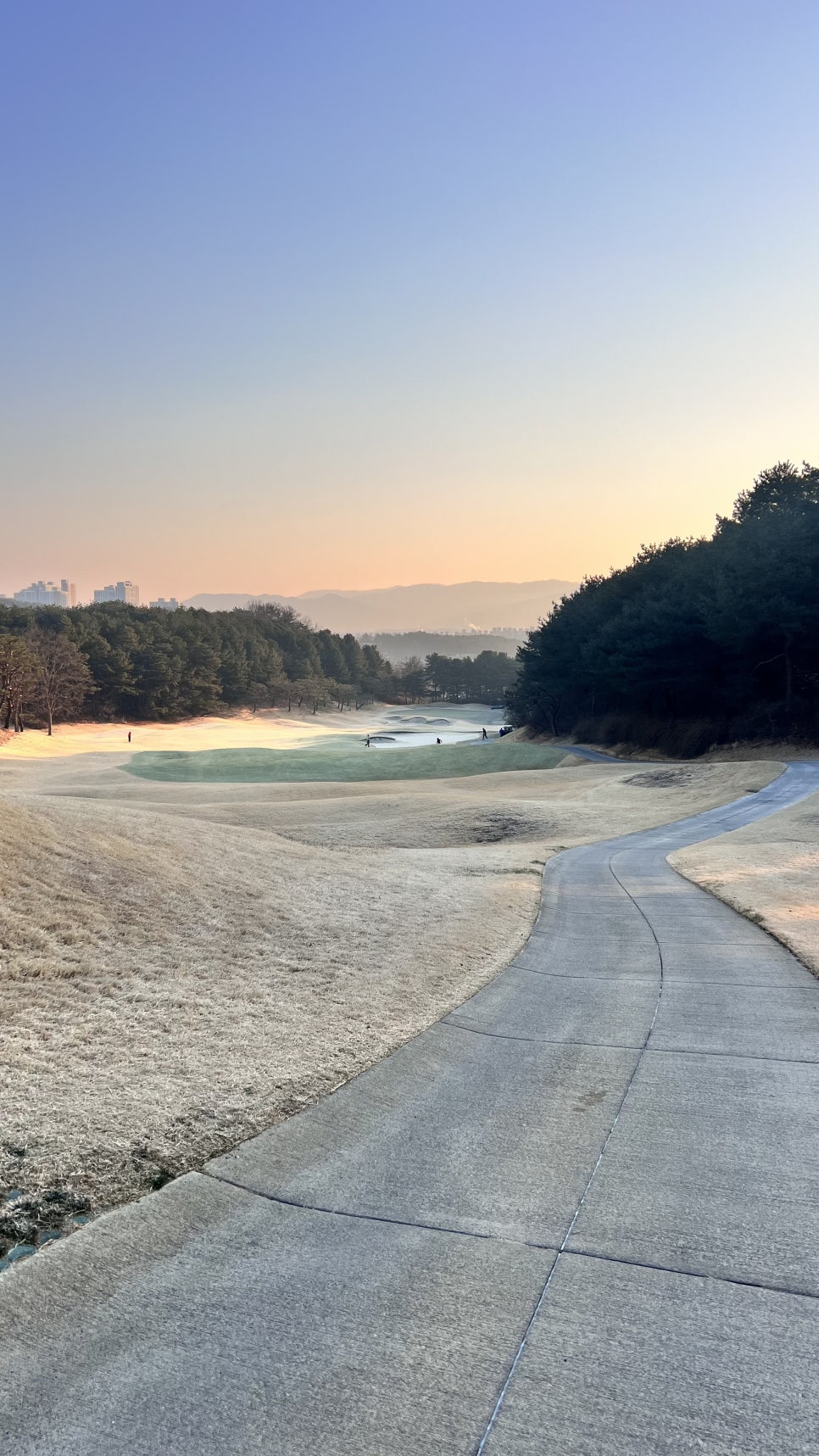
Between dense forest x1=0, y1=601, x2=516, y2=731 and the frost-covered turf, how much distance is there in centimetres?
2672

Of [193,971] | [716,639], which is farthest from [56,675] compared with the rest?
[193,971]

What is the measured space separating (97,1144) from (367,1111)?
1980mm

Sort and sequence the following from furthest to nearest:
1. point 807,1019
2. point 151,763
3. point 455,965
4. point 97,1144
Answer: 1. point 151,763
2. point 455,965
3. point 807,1019
4. point 97,1144

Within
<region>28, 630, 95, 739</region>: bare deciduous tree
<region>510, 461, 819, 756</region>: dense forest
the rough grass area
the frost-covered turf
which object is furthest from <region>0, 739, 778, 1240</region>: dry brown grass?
<region>28, 630, 95, 739</region>: bare deciduous tree

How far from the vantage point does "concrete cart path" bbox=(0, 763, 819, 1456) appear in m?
3.57

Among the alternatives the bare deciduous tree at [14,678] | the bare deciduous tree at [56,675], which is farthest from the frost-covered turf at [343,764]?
the bare deciduous tree at [56,675]

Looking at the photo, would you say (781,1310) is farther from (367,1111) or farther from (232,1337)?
(367,1111)

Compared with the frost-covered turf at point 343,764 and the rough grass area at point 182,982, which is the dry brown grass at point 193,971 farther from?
the frost-covered turf at point 343,764

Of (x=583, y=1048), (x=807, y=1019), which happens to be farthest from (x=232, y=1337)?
(x=807, y=1019)

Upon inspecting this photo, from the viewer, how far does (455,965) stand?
37.9 ft

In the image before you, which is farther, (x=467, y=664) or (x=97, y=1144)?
(x=467, y=664)

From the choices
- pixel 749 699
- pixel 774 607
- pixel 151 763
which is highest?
pixel 774 607

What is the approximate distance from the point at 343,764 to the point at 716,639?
2591 cm

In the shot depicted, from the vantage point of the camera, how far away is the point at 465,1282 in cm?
455
